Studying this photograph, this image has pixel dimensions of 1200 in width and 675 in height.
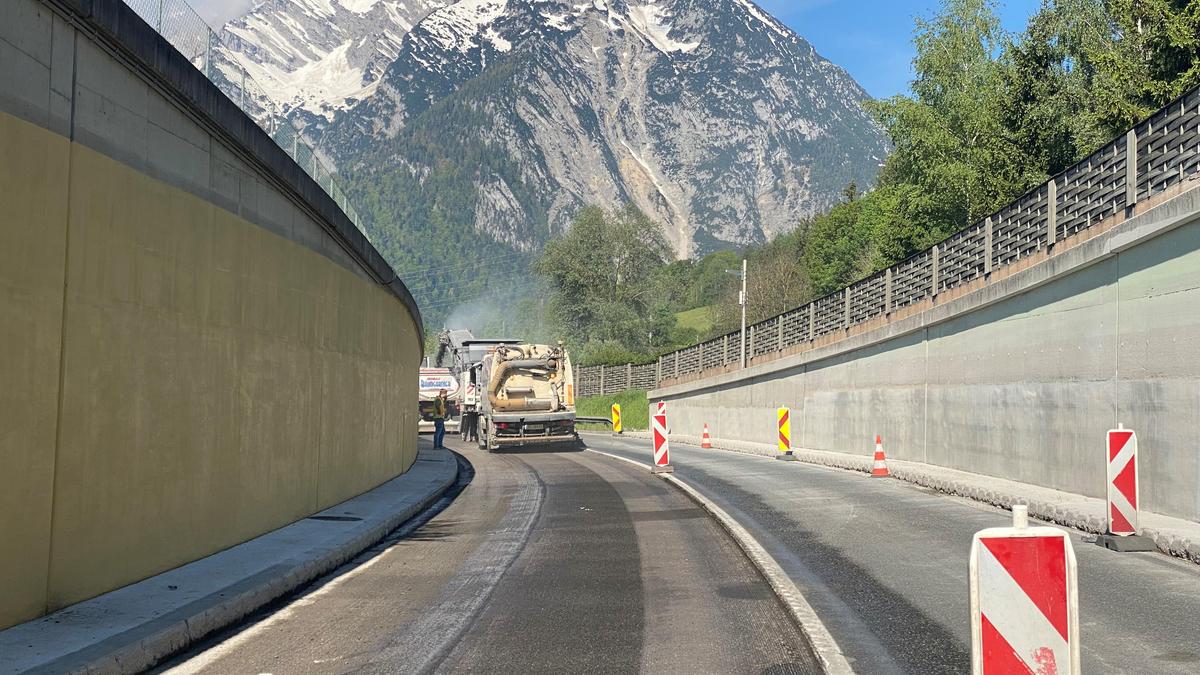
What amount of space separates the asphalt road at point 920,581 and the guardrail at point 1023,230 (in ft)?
16.2

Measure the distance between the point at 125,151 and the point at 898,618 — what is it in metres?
6.84

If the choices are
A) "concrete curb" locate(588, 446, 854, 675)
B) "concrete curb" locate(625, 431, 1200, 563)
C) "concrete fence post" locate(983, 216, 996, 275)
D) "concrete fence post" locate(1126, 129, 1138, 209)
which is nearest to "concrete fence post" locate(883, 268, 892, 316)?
"concrete curb" locate(625, 431, 1200, 563)

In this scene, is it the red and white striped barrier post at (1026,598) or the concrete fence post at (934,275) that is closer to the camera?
the red and white striped barrier post at (1026,598)

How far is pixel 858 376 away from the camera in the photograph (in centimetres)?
2706

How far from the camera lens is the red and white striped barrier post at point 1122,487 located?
1145cm

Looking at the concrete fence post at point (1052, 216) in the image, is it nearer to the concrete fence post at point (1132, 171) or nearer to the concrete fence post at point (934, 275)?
the concrete fence post at point (1132, 171)

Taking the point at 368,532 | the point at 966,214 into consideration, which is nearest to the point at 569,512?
the point at 368,532

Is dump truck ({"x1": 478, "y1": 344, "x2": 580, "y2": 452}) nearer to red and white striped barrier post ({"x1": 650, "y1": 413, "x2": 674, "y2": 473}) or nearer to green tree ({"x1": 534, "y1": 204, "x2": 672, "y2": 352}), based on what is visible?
red and white striped barrier post ({"x1": 650, "y1": 413, "x2": 674, "y2": 473})

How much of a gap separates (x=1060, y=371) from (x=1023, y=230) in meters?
4.46

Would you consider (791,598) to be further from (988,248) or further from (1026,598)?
(988,248)

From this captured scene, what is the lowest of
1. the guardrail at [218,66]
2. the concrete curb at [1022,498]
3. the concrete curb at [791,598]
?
the concrete curb at [791,598]

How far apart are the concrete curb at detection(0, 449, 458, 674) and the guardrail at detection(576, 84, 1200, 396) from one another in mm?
11307

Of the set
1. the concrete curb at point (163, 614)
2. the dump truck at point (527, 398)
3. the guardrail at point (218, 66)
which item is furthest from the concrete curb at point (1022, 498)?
the guardrail at point (218, 66)

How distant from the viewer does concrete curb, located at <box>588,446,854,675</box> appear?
689cm
